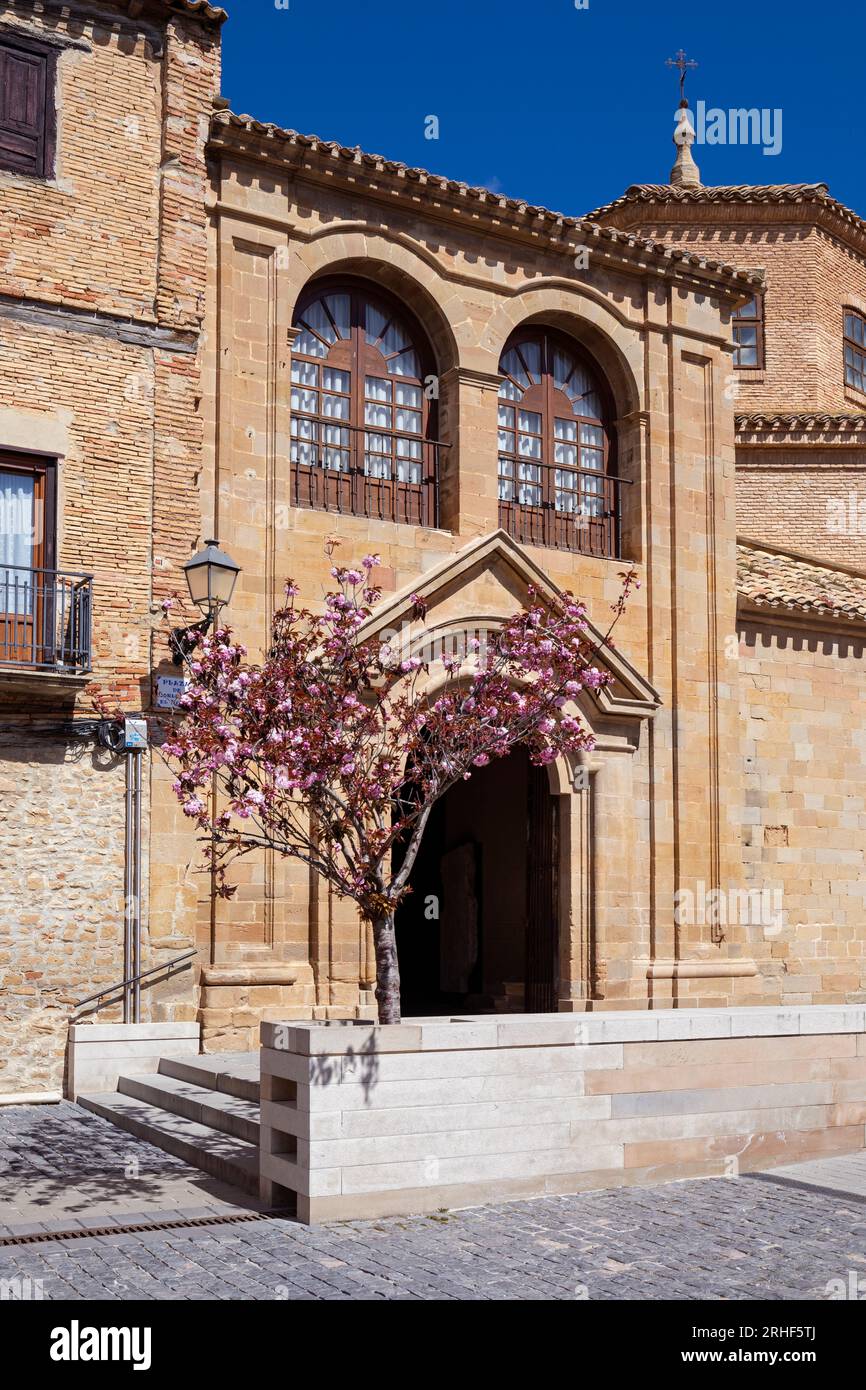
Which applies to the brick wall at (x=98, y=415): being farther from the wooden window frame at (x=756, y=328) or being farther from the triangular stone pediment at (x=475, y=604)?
the wooden window frame at (x=756, y=328)

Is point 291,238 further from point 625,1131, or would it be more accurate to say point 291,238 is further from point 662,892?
point 625,1131

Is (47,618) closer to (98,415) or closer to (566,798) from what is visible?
(98,415)

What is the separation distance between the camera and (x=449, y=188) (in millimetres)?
15242

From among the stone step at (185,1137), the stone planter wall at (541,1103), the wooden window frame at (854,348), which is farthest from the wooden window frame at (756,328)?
the stone step at (185,1137)

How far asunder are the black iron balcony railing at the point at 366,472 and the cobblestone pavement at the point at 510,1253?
7.71 metres

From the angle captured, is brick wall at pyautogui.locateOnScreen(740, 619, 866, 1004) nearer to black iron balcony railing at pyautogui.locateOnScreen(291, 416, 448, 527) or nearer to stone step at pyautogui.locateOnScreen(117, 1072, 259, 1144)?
black iron balcony railing at pyautogui.locateOnScreen(291, 416, 448, 527)

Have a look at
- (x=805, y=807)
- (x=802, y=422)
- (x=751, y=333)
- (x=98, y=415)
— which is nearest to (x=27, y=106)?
(x=98, y=415)

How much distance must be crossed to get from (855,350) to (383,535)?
13784 millimetres

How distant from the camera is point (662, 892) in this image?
15.9 m

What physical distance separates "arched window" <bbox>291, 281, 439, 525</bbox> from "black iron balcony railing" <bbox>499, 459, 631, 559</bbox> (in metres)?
1.06

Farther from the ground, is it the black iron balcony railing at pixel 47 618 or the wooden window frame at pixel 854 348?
the wooden window frame at pixel 854 348

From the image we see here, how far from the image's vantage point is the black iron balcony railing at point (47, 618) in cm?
1212

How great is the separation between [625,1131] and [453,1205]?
4.42ft
